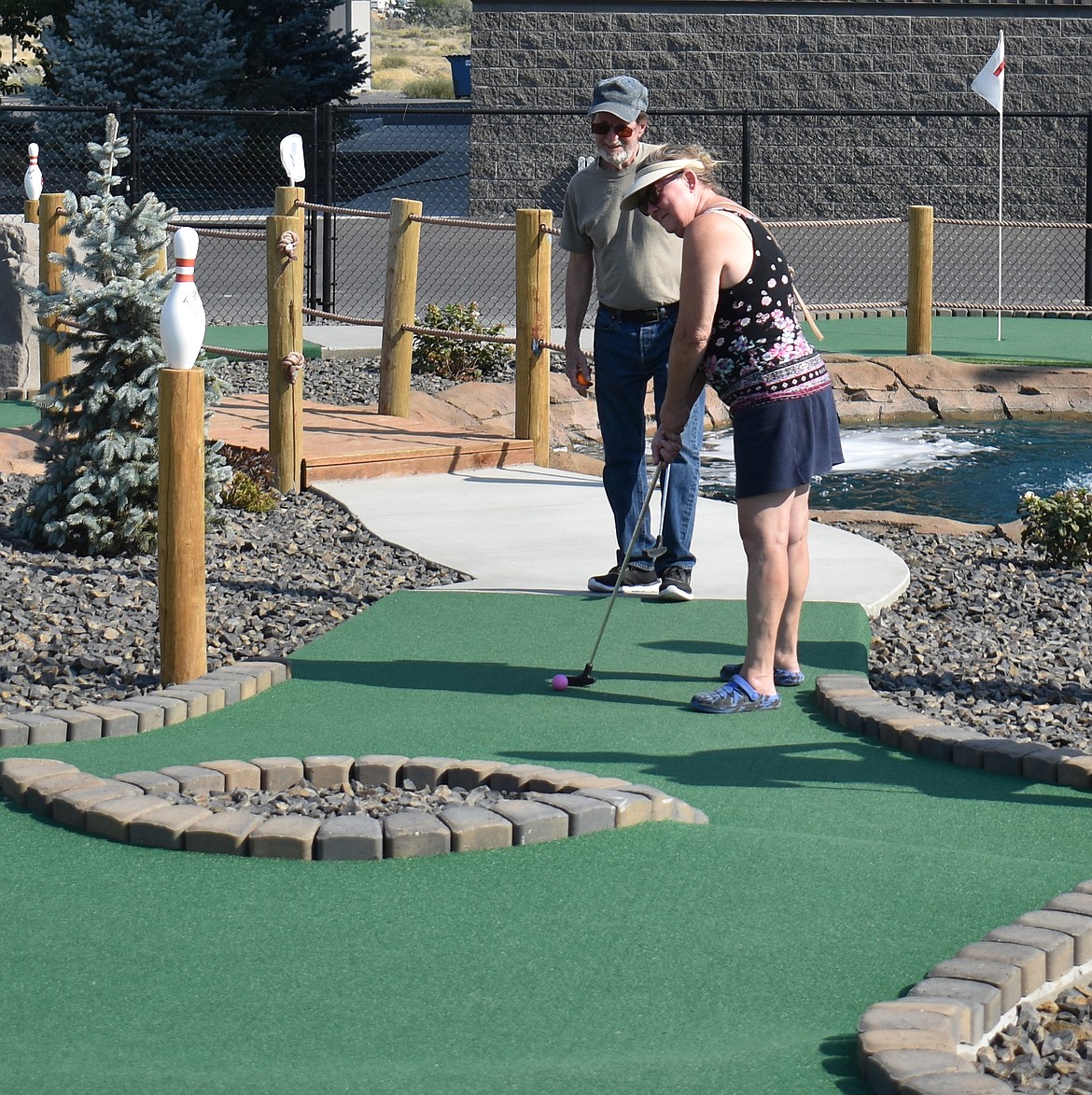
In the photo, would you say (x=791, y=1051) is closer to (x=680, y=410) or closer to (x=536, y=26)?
(x=680, y=410)

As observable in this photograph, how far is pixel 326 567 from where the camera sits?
7.24m

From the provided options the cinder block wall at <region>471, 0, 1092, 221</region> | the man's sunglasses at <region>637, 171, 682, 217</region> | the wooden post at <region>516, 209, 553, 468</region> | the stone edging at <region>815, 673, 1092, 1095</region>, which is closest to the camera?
the stone edging at <region>815, 673, 1092, 1095</region>

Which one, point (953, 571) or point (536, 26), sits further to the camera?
point (536, 26)

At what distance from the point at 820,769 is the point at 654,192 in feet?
5.40

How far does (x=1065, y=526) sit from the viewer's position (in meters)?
7.44

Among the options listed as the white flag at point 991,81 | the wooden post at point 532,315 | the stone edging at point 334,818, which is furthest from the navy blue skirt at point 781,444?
the white flag at point 991,81

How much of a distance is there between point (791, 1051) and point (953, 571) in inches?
181

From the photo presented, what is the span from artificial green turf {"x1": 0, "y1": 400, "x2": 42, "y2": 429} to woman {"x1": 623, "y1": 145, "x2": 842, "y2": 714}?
5797mm

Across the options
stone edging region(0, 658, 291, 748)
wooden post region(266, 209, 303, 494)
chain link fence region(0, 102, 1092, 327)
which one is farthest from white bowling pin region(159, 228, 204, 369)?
chain link fence region(0, 102, 1092, 327)

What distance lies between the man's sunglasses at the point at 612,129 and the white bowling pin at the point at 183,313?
5.30ft

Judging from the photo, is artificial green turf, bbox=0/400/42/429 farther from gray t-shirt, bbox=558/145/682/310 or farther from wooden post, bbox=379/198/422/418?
gray t-shirt, bbox=558/145/682/310

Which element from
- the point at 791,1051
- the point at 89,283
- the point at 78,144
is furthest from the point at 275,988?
the point at 78,144

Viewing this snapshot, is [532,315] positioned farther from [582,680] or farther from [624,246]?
[582,680]

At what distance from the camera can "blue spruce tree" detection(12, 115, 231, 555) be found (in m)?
7.02
